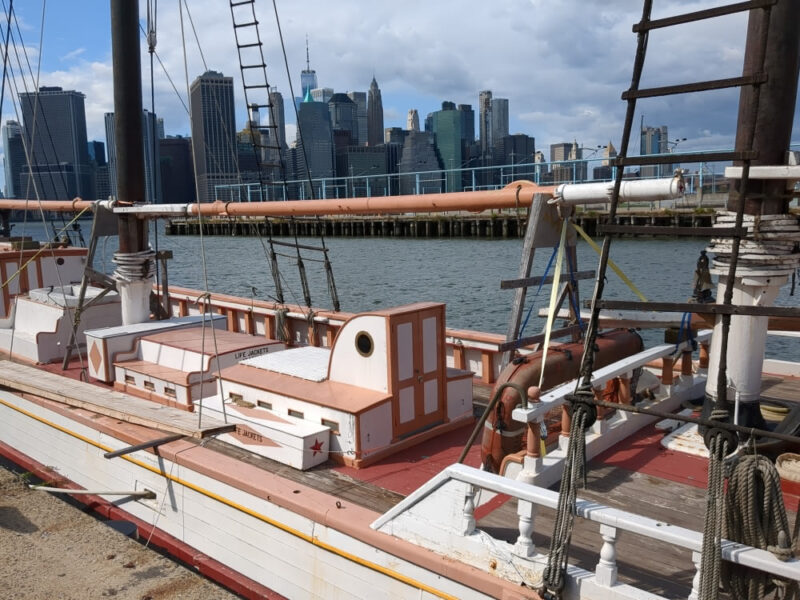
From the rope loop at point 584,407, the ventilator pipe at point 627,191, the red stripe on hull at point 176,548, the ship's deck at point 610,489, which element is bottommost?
the red stripe on hull at point 176,548

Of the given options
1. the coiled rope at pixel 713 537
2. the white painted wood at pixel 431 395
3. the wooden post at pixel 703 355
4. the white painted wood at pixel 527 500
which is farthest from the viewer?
the wooden post at pixel 703 355

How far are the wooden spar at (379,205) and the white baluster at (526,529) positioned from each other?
2.80 metres

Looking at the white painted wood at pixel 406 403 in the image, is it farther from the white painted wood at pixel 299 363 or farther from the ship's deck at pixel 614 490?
the white painted wood at pixel 299 363

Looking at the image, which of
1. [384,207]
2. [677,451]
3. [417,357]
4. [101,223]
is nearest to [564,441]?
[677,451]

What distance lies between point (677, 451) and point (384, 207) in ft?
13.0

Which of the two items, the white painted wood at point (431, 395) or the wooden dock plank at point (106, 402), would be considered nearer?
the wooden dock plank at point (106, 402)

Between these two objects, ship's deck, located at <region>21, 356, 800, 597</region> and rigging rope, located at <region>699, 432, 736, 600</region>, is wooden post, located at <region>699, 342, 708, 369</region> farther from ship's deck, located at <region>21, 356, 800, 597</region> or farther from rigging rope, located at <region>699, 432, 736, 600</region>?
rigging rope, located at <region>699, 432, 736, 600</region>

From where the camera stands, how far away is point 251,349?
30.8 feet

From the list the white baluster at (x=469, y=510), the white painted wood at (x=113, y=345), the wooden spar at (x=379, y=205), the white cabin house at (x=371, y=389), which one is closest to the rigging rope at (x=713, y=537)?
the white baluster at (x=469, y=510)

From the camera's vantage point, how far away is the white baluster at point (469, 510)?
484 centimetres

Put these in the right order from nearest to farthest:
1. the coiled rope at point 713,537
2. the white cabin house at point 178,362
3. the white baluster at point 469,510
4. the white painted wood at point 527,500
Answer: the coiled rope at point 713,537
the white painted wood at point 527,500
the white baluster at point 469,510
the white cabin house at point 178,362

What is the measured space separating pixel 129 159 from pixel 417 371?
21.3 feet

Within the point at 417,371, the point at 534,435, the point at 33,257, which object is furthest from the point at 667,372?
the point at 33,257

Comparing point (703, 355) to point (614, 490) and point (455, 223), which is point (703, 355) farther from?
point (455, 223)
